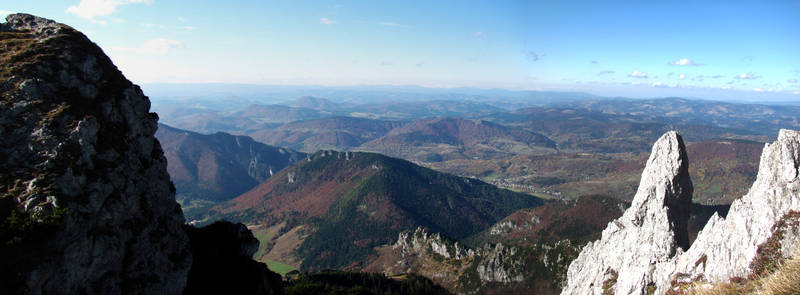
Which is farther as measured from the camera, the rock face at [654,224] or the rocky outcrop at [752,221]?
the rock face at [654,224]

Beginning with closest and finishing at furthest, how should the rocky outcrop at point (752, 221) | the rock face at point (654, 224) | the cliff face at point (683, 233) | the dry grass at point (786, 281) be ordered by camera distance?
the dry grass at point (786, 281), the cliff face at point (683, 233), the rocky outcrop at point (752, 221), the rock face at point (654, 224)

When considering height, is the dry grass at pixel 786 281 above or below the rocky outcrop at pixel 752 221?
above

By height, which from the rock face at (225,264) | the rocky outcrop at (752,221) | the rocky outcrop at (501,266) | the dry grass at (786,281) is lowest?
the rocky outcrop at (501,266)

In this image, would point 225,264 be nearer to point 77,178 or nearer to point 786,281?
point 77,178

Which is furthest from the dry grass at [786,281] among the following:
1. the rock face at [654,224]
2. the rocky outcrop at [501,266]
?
the rocky outcrop at [501,266]

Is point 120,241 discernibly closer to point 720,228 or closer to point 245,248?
point 245,248

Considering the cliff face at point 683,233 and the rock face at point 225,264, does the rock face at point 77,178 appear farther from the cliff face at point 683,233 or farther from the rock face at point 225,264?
the cliff face at point 683,233

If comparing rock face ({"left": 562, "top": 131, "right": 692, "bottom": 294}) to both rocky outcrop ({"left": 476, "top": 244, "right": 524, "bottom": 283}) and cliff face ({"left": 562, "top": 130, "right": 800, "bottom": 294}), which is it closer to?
cliff face ({"left": 562, "top": 130, "right": 800, "bottom": 294})
